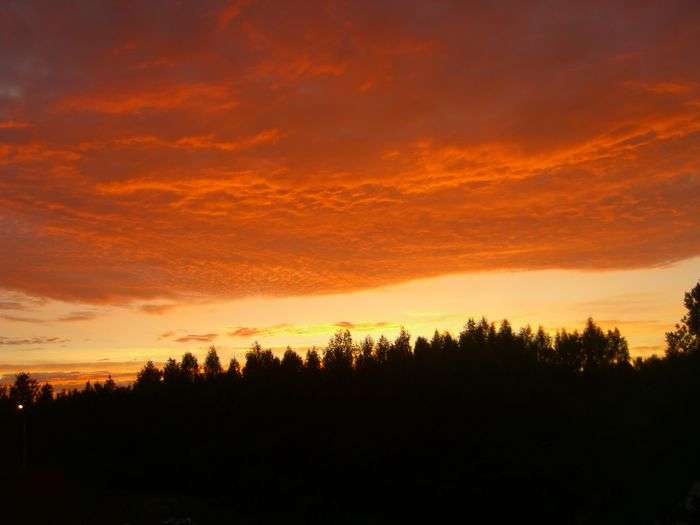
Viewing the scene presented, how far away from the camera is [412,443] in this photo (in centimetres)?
6234

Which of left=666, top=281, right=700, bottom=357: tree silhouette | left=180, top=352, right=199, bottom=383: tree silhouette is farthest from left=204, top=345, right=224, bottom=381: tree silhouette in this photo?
left=666, top=281, right=700, bottom=357: tree silhouette

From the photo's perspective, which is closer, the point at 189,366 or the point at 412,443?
the point at 412,443

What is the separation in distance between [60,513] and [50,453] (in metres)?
57.9

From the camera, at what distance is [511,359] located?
3450 inches

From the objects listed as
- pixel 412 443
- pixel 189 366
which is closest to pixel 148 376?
pixel 189 366

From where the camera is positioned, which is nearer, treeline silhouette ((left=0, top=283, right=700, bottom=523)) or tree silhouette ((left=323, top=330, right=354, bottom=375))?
treeline silhouette ((left=0, top=283, right=700, bottom=523))

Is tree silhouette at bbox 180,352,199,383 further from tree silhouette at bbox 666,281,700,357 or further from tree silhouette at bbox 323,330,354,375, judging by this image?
tree silhouette at bbox 666,281,700,357

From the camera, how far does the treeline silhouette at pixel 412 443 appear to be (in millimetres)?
52375

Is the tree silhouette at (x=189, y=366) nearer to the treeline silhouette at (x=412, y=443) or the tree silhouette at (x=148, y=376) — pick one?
the tree silhouette at (x=148, y=376)

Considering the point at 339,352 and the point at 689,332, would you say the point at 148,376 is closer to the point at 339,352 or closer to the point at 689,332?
the point at 339,352

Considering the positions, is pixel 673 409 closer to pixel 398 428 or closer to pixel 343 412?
pixel 398 428

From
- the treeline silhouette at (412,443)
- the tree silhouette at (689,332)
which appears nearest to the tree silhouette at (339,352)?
the treeline silhouette at (412,443)

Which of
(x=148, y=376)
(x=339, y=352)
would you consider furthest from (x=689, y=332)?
(x=148, y=376)

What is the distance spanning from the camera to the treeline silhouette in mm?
52375
